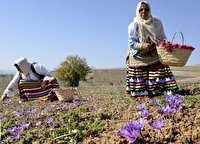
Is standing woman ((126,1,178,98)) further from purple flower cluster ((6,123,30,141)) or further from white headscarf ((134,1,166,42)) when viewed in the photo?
purple flower cluster ((6,123,30,141))

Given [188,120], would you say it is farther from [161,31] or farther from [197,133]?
[161,31]

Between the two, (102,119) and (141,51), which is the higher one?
(141,51)

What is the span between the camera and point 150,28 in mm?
7562

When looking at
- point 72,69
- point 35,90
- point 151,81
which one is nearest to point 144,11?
point 151,81

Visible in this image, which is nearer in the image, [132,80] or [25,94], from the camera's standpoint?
[132,80]

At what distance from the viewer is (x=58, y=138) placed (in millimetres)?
3695

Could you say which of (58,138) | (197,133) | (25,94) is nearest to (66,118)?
(58,138)

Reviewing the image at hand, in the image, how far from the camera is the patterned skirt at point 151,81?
25.2 ft

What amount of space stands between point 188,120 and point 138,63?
4.20 meters

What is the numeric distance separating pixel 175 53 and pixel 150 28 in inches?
35.0

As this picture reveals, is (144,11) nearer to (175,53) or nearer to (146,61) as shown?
(146,61)

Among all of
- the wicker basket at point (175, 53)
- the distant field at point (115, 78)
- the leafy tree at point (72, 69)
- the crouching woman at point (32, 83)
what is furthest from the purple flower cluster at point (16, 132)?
the leafy tree at point (72, 69)

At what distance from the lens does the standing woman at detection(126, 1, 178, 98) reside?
7609 millimetres

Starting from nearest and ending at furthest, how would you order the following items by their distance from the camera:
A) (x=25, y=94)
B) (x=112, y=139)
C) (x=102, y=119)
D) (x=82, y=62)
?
(x=112, y=139)
(x=102, y=119)
(x=25, y=94)
(x=82, y=62)
